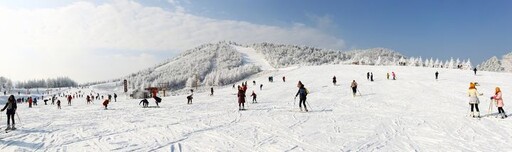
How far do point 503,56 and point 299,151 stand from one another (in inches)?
6357

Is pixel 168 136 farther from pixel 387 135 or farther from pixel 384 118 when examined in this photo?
pixel 384 118

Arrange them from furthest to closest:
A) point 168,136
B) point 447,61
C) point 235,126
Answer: point 447,61
point 235,126
point 168,136

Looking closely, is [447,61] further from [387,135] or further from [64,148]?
[64,148]

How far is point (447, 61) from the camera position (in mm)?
100125

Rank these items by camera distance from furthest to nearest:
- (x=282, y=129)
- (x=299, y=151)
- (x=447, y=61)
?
(x=447, y=61), (x=282, y=129), (x=299, y=151)

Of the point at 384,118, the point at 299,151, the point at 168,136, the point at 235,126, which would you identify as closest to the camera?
the point at 299,151

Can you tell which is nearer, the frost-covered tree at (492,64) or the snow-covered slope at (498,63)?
the frost-covered tree at (492,64)

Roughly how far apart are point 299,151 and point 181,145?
139 inches

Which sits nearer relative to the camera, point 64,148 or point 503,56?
point 64,148

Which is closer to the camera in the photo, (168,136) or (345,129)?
(168,136)

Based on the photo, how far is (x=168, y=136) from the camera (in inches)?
543

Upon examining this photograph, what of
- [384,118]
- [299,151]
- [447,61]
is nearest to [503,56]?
[447,61]

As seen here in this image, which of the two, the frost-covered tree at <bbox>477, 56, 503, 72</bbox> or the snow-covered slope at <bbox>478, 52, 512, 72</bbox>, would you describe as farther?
the snow-covered slope at <bbox>478, 52, 512, 72</bbox>

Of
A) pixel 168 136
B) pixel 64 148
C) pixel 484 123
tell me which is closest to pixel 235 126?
pixel 168 136
